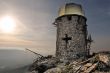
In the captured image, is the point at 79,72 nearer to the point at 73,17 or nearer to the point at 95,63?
the point at 95,63

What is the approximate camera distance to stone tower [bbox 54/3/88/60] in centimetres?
3250

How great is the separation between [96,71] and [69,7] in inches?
639

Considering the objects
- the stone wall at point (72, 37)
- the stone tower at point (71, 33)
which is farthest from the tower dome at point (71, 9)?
the stone wall at point (72, 37)

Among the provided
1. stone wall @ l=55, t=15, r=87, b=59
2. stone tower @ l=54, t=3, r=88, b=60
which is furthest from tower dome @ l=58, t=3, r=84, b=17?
stone wall @ l=55, t=15, r=87, b=59

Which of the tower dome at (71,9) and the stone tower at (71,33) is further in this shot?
the tower dome at (71,9)

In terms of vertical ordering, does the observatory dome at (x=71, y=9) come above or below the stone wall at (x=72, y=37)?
above

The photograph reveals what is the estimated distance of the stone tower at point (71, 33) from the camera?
32.5 m

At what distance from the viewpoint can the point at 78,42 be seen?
3262cm

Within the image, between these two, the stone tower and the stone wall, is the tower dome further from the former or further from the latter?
the stone wall

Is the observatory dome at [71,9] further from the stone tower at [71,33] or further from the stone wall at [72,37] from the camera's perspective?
the stone wall at [72,37]

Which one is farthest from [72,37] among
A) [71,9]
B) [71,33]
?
[71,9]

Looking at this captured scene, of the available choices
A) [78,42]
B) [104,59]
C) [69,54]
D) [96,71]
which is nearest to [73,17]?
[78,42]

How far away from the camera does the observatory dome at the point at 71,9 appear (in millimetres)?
33938

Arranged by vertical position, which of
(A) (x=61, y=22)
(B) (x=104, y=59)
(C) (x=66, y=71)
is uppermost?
(A) (x=61, y=22)
